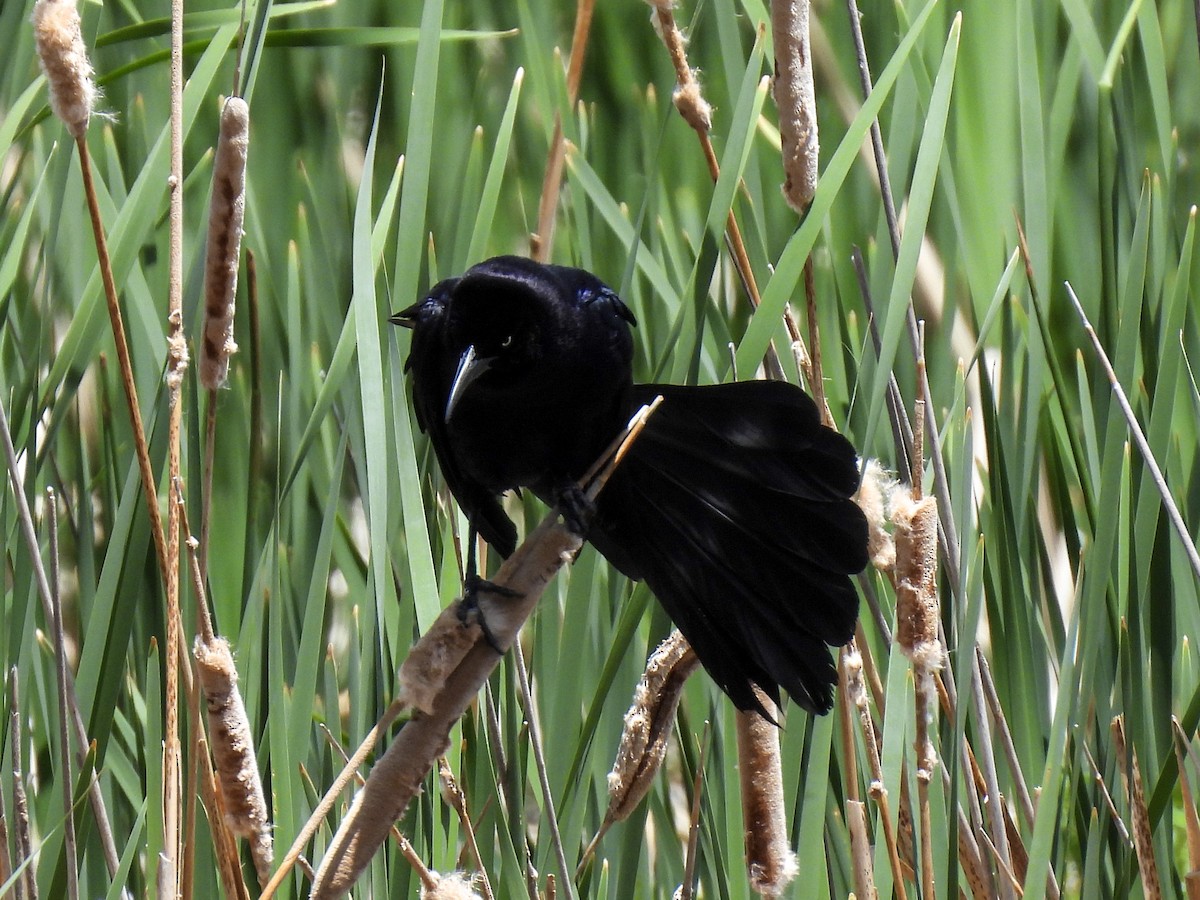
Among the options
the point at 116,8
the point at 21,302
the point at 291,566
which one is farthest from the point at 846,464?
the point at 116,8

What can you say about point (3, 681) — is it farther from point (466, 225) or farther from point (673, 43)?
point (673, 43)

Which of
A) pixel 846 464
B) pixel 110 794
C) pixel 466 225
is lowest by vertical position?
pixel 110 794

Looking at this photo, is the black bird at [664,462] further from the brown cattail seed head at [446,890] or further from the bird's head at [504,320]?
the brown cattail seed head at [446,890]

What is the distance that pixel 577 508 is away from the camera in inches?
42.3

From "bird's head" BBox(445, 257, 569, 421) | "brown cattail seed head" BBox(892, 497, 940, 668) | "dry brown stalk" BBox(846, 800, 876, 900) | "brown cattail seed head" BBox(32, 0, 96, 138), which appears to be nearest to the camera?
"brown cattail seed head" BBox(32, 0, 96, 138)

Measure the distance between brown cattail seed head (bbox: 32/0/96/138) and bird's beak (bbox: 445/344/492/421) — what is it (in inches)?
16.6

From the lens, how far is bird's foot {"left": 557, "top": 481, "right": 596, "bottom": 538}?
1041 millimetres

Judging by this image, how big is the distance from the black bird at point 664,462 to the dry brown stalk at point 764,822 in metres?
0.14

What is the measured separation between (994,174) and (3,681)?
1.20m

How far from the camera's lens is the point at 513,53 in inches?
80.3

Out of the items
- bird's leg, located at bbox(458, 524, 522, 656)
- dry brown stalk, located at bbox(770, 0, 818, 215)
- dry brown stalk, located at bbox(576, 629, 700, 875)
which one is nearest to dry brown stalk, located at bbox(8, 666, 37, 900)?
bird's leg, located at bbox(458, 524, 522, 656)

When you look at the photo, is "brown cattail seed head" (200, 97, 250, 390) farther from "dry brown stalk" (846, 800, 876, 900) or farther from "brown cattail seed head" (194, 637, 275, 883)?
"dry brown stalk" (846, 800, 876, 900)

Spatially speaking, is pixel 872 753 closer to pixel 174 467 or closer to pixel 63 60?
pixel 174 467

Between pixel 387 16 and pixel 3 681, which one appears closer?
pixel 3 681
